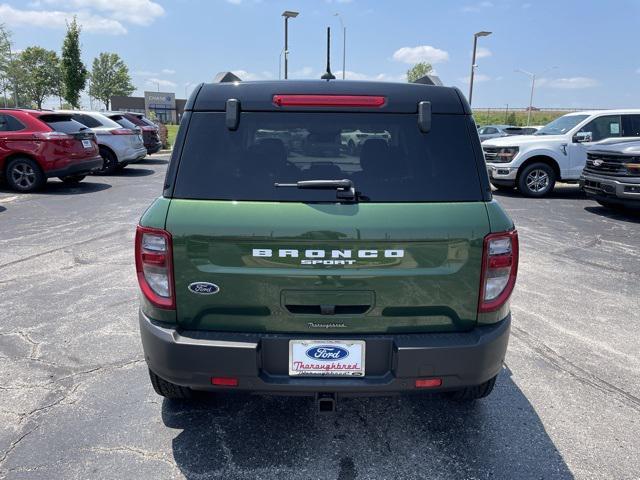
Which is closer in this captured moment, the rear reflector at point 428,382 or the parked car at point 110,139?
the rear reflector at point 428,382

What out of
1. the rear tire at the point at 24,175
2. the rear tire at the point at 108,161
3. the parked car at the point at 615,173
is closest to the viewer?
the parked car at the point at 615,173

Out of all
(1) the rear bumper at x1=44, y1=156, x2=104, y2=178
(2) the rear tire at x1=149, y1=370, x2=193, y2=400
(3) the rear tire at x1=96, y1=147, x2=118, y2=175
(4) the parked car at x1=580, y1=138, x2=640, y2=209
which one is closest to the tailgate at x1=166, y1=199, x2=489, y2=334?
(2) the rear tire at x1=149, y1=370, x2=193, y2=400

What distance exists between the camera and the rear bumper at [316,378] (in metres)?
2.30

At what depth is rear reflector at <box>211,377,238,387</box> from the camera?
2346 millimetres

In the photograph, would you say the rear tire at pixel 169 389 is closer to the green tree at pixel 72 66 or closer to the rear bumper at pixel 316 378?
the rear bumper at pixel 316 378

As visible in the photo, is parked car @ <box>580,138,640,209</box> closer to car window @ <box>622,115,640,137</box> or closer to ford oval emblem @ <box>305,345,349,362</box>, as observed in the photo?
car window @ <box>622,115,640,137</box>

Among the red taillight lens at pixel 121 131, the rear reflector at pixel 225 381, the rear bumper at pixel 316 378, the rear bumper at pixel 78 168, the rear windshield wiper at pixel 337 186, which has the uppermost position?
the red taillight lens at pixel 121 131

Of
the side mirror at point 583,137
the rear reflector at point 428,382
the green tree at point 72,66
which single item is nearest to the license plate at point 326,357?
the rear reflector at point 428,382

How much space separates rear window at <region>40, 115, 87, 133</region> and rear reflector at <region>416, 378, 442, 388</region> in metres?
11.3

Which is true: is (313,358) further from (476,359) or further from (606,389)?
(606,389)

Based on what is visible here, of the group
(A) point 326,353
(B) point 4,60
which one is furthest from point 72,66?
(A) point 326,353

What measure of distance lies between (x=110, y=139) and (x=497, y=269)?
14.1 metres

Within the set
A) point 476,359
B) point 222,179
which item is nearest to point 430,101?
point 222,179

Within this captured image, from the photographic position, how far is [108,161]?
1461cm
